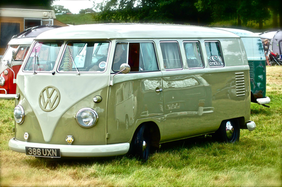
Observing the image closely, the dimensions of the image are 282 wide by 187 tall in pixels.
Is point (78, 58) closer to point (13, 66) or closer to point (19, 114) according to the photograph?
point (19, 114)

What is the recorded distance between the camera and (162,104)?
20.0 ft

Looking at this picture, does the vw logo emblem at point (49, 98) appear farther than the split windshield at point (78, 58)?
No

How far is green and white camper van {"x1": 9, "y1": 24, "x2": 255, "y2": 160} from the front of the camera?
5.30 metres

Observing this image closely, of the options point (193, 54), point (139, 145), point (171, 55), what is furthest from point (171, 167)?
point (193, 54)

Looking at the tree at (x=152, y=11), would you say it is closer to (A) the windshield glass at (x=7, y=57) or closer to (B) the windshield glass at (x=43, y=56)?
(A) the windshield glass at (x=7, y=57)

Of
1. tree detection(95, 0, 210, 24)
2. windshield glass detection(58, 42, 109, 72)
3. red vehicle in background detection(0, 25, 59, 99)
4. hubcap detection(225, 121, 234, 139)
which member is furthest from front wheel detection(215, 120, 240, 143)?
tree detection(95, 0, 210, 24)

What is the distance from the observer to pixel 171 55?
6.40 metres

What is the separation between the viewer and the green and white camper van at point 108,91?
17.4ft

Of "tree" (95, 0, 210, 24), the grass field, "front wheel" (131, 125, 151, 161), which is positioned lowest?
the grass field

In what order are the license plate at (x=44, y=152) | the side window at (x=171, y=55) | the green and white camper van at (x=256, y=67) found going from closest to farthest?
the license plate at (x=44, y=152)
the side window at (x=171, y=55)
the green and white camper van at (x=256, y=67)

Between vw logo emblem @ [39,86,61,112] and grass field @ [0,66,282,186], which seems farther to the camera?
vw logo emblem @ [39,86,61,112]

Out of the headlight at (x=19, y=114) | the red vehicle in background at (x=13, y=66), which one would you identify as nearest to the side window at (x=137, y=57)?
the headlight at (x=19, y=114)

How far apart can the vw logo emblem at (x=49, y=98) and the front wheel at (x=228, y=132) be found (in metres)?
3.48

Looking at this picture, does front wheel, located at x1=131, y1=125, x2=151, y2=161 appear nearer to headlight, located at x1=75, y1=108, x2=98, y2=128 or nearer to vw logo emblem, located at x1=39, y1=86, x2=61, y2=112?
headlight, located at x1=75, y1=108, x2=98, y2=128
